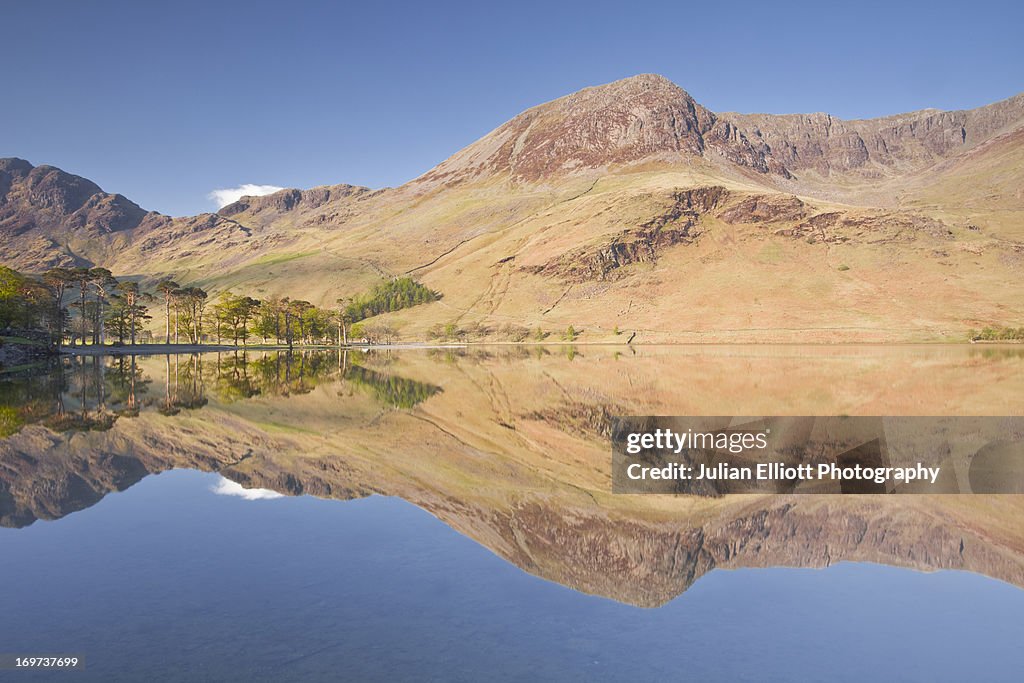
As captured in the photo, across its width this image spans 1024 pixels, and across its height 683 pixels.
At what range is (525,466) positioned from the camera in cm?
1972

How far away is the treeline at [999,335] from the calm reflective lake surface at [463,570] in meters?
139

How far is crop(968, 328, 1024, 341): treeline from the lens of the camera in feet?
419

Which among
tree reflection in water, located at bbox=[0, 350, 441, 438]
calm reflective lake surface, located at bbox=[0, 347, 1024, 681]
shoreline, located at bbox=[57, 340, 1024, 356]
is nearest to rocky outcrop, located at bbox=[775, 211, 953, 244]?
shoreline, located at bbox=[57, 340, 1024, 356]

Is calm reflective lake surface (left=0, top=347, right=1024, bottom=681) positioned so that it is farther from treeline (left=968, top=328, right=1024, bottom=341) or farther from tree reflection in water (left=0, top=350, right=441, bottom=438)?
treeline (left=968, top=328, right=1024, bottom=341)

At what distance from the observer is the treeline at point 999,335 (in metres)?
128

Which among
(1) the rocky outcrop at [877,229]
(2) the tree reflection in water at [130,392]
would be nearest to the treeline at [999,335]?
(1) the rocky outcrop at [877,229]

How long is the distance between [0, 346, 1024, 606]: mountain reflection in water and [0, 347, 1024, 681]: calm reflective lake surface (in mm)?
96

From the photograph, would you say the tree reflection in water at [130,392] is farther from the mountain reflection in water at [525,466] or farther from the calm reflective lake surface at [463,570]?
the calm reflective lake surface at [463,570]

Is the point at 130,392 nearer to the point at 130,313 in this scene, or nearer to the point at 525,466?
the point at 525,466

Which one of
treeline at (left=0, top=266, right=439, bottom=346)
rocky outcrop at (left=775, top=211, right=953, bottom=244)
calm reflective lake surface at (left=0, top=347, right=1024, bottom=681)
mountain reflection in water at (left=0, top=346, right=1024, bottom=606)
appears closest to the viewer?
calm reflective lake surface at (left=0, top=347, right=1024, bottom=681)

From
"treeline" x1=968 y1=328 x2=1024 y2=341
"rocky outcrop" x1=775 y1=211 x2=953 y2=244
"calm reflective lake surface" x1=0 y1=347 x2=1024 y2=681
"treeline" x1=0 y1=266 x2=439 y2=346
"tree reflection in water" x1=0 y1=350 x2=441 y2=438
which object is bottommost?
"calm reflective lake surface" x1=0 y1=347 x2=1024 y2=681

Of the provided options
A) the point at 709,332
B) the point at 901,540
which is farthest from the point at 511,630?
the point at 709,332

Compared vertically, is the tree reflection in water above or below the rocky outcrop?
below

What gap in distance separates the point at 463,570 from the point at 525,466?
8487 millimetres
